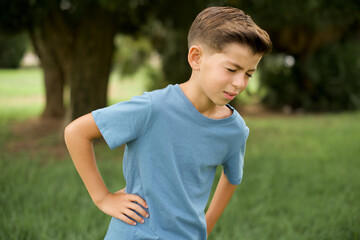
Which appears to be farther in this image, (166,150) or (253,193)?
(253,193)

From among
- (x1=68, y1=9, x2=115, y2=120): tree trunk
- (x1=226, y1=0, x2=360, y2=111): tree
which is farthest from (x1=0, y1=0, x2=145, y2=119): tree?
(x1=226, y1=0, x2=360, y2=111): tree

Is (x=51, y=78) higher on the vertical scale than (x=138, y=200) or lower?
lower

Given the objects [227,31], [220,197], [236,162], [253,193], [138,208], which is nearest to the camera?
[227,31]

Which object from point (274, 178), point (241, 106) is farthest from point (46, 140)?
point (241, 106)

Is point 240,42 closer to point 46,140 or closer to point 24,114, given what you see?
point 46,140

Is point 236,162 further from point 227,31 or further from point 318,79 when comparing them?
point 318,79

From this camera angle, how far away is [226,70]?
1.30 metres

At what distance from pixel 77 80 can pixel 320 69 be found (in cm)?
834

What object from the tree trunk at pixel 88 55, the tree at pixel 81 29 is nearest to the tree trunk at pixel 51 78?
A: the tree at pixel 81 29

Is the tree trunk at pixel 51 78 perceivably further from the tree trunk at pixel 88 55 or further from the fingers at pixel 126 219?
the fingers at pixel 126 219

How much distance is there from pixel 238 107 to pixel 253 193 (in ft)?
27.8

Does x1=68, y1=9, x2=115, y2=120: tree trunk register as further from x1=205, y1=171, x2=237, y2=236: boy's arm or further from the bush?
the bush

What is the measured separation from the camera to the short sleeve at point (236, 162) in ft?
4.97

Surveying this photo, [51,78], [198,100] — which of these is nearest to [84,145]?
[198,100]
